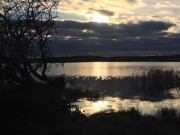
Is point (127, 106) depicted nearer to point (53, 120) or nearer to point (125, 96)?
point (125, 96)

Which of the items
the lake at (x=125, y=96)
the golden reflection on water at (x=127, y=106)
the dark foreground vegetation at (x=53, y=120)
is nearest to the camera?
the dark foreground vegetation at (x=53, y=120)

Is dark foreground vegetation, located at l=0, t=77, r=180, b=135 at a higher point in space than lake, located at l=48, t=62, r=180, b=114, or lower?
higher

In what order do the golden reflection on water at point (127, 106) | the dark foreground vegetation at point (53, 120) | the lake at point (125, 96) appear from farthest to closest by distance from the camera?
the lake at point (125, 96) < the golden reflection on water at point (127, 106) < the dark foreground vegetation at point (53, 120)

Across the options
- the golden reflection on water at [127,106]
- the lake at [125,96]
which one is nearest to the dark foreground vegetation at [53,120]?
the golden reflection on water at [127,106]

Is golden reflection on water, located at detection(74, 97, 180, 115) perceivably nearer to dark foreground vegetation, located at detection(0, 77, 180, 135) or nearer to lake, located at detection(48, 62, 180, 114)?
lake, located at detection(48, 62, 180, 114)

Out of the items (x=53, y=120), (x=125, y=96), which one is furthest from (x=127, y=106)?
(x=53, y=120)

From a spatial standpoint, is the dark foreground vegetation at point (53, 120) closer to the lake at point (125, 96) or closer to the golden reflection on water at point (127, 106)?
the golden reflection on water at point (127, 106)

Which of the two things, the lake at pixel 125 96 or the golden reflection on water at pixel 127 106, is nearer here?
the golden reflection on water at pixel 127 106

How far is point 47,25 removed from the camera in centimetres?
1537

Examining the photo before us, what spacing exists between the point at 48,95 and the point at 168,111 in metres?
7.82

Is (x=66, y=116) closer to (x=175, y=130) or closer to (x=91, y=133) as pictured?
(x=91, y=133)

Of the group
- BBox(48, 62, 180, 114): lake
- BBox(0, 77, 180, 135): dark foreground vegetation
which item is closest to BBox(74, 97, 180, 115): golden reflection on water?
BBox(48, 62, 180, 114): lake

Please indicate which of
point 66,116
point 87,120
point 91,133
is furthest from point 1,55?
point 91,133

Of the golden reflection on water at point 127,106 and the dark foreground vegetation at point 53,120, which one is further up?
the dark foreground vegetation at point 53,120
